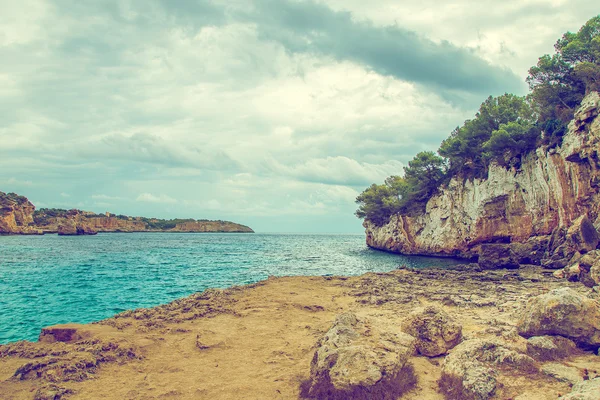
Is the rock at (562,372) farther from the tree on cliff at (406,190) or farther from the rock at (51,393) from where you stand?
the tree on cliff at (406,190)

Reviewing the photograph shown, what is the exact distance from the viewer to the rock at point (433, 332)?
27.1 feet

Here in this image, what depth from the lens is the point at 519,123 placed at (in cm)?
3959

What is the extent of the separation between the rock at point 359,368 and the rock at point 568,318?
11.0 ft

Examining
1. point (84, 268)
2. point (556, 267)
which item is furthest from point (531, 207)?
point (84, 268)

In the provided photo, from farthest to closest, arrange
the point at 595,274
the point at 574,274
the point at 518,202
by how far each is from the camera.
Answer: the point at 518,202 → the point at 574,274 → the point at 595,274

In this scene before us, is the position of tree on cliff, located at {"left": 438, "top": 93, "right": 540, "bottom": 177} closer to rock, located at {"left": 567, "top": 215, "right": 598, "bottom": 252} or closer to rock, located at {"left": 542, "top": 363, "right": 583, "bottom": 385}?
rock, located at {"left": 567, "top": 215, "right": 598, "bottom": 252}

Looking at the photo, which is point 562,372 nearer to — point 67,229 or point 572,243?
point 572,243

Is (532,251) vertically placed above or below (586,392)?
above

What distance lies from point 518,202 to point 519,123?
9646 mm

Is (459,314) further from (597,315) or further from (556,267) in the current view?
(556,267)

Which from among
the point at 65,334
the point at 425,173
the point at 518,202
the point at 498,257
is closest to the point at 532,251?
the point at 498,257

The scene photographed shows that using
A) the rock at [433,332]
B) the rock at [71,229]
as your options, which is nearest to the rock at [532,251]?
the rock at [433,332]

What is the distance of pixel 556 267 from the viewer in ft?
A: 85.5

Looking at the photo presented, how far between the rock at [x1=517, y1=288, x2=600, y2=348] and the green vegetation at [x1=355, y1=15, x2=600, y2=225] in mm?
29284
